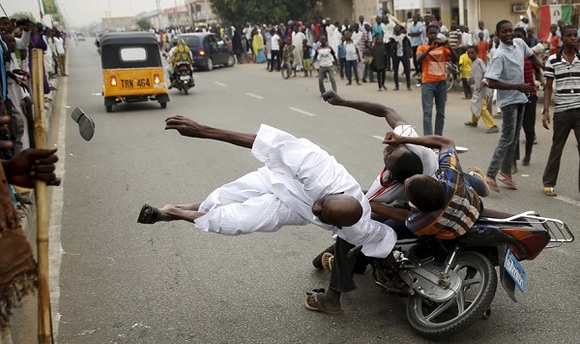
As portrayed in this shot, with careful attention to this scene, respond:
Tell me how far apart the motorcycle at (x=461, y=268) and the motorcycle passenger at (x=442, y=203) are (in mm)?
131

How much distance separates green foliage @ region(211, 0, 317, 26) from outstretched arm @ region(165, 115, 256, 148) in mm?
32158

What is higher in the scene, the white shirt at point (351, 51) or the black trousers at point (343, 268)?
the white shirt at point (351, 51)

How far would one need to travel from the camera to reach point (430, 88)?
9.30 metres

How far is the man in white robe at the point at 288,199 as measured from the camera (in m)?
3.69

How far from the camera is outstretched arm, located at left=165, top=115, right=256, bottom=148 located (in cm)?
379

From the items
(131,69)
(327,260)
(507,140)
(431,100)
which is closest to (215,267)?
(327,260)

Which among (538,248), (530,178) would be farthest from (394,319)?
(530,178)

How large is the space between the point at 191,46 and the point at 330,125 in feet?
51.8

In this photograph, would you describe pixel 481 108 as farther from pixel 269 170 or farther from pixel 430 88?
pixel 269 170

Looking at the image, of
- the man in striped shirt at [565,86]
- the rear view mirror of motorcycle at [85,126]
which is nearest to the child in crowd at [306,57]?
the man in striped shirt at [565,86]

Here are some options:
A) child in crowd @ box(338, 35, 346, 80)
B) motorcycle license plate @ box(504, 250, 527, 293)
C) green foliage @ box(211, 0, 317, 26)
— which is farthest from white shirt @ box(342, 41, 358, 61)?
green foliage @ box(211, 0, 317, 26)

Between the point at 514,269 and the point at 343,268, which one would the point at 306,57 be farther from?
the point at 514,269

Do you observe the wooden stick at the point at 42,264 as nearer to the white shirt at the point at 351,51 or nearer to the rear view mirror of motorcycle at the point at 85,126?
the rear view mirror of motorcycle at the point at 85,126

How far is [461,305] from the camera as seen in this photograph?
3803 millimetres
